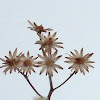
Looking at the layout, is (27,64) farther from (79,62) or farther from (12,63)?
(79,62)

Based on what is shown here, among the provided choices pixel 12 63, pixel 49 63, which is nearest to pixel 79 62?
pixel 49 63

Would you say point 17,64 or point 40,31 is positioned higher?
point 40,31

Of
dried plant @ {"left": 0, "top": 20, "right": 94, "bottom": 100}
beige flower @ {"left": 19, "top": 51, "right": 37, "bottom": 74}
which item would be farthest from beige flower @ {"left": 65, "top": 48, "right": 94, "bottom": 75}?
beige flower @ {"left": 19, "top": 51, "right": 37, "bottom": 74}

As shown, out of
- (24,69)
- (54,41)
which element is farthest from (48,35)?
(24,69)

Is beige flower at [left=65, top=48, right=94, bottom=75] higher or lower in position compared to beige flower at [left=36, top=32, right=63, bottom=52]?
lower

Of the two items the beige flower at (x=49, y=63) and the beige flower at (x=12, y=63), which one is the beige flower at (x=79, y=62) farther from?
the beige flower at (x=12, y=63)

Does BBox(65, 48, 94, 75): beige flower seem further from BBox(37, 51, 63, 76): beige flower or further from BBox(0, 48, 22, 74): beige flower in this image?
BBox(0, 48, 22, 74): beige flower

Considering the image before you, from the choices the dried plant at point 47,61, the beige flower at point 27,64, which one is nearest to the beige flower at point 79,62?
the dried plant at point 47,61

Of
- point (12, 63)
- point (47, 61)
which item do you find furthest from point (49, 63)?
point (12, 63)

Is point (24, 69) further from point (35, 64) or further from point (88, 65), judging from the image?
point (88, 65)

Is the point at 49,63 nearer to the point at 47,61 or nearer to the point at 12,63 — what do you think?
the point at 47,61

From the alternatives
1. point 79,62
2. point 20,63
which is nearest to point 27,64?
point 20,63
